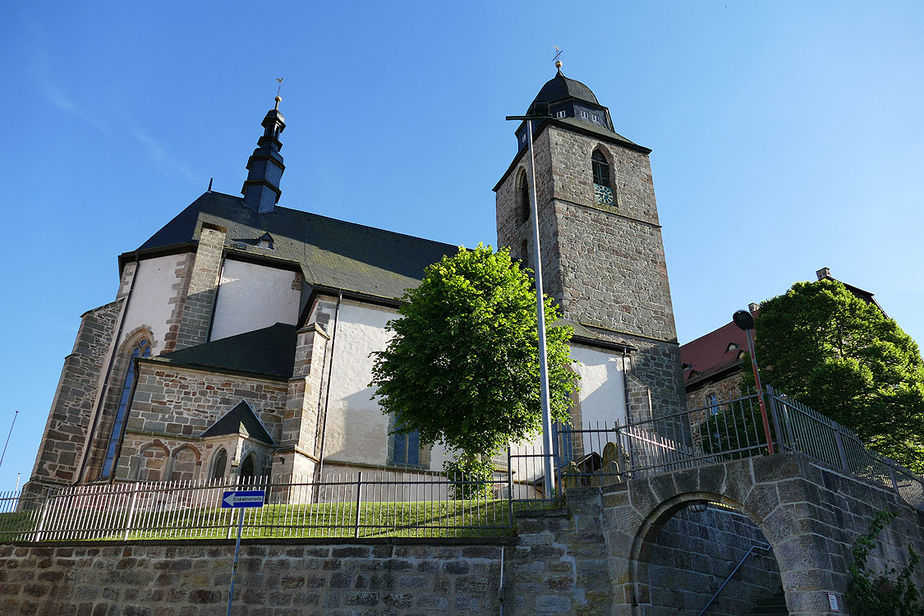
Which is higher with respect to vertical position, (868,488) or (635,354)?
(635,354)

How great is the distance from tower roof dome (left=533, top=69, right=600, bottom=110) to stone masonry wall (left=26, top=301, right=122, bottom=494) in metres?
21.4

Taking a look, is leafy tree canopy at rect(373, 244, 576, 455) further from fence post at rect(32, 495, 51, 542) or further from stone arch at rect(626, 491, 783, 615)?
fence post at rect(32, 495, 51, 542)

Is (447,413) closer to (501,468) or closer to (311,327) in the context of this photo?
(501,468)

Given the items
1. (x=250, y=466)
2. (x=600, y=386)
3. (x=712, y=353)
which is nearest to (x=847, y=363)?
(x=600, y=386)

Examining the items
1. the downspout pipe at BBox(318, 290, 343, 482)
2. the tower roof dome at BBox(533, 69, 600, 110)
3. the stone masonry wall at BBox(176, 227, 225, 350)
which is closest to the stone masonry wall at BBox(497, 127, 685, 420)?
the tower roof dome at BBox(533, 69, 600, 110)

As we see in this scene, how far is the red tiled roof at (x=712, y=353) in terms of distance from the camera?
31.9m

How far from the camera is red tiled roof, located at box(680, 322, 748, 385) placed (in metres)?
31.9

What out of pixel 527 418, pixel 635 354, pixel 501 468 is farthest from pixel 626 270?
pixel 527 418

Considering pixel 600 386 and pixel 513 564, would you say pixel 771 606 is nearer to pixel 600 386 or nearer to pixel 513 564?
pixel 513 564

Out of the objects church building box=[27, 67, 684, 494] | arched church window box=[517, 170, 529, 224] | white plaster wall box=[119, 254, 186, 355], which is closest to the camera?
church building box=[27, 67, 684, 494]

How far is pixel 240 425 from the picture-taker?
16.7m

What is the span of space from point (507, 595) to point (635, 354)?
53.4 ft

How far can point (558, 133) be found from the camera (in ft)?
97.5

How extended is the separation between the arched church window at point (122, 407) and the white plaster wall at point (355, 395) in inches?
221
